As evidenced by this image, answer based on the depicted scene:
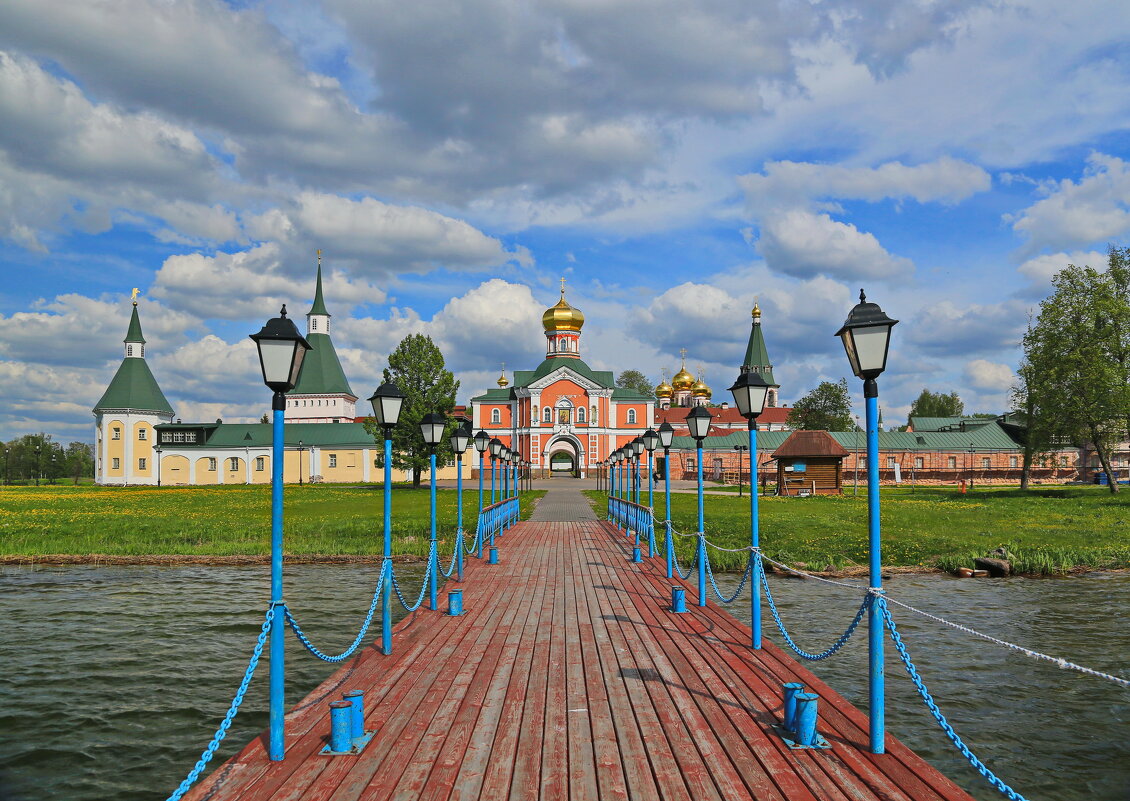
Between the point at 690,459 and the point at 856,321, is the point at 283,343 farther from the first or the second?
the point at 690,459

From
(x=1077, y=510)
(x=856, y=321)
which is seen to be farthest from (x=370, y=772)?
(x=1077, y=510)

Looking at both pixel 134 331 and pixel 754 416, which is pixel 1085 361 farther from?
pixel 134 331

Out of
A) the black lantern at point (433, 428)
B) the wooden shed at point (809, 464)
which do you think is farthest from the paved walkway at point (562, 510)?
the black lantern at point (433, 428)

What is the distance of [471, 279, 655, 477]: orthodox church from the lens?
67438 mm

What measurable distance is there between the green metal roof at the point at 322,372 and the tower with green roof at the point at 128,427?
40.0ft

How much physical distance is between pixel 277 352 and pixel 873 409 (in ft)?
13.8

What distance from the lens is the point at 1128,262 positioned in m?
41.2

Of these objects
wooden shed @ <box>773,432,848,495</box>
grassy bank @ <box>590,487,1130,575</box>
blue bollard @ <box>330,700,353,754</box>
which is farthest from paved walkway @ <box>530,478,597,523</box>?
blue bollard @ <box>330,700,353,754</box>

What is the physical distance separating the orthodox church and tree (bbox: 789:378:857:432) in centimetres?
2284

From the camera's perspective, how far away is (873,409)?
18.1 feet

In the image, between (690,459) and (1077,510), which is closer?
(1077,510)

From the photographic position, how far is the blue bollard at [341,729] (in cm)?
524

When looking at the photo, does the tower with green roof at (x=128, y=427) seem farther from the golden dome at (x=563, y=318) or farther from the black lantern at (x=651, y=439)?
the black lantern at (x=651, y=439)

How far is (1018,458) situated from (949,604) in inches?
2274
